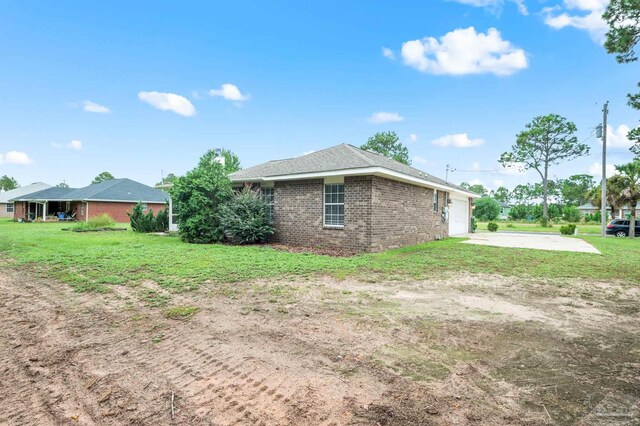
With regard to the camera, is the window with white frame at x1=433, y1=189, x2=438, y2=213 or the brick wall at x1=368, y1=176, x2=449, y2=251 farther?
the window with white frame at x1=433, y1=189, x2=438, y2=213

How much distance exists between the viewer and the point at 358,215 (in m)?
11.3

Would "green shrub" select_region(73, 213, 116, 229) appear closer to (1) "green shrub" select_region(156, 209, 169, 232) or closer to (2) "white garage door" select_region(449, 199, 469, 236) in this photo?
(1) "green shrub" select_region(156, 209, 169, 232)

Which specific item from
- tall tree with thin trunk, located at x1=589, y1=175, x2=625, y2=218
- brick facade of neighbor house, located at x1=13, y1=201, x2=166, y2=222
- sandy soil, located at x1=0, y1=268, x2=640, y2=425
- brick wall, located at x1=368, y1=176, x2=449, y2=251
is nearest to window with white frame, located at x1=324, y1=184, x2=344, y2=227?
brick wall, located at x1=368, y1=176, x2=449, y2=251

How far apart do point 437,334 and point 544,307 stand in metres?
2.50

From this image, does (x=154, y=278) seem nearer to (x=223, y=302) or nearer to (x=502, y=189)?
(x=223, y=302)

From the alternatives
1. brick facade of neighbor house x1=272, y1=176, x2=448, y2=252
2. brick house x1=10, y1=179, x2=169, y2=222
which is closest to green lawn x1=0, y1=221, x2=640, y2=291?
brick facade of neighbor house x1=272, y1=176, x2=448, y2=252

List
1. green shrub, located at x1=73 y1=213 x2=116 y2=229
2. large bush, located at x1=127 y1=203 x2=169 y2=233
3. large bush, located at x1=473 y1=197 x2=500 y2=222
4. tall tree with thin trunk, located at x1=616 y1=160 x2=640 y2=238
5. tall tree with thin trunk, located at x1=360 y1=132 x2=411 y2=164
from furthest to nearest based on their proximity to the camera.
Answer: large bush, located at x1=473 y1=197 x2=500 y2=222, tall tree with thin trunk, located at x1=360 y1=132 x2=411 y2=164, tall tree with thin trunk, located at x1=616 y1=160 x2=640 y2=238, green shrub, located at x1=73 y1=213 x2=116 y2=229, large bush, located at x1=127 y1=203 x2=169 y2=233

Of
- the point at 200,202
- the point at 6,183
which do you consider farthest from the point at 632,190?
the point at 6,183

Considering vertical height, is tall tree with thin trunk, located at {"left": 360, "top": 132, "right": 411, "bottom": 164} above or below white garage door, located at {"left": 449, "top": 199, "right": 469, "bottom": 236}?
above

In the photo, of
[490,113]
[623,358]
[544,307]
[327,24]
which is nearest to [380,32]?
[327,24]

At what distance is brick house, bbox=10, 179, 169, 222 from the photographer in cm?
3297

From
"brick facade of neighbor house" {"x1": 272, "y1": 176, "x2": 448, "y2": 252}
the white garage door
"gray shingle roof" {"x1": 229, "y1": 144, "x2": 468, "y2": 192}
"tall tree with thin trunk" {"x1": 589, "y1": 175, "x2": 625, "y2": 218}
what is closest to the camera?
"brick facade of neighbor house" {"x1": 272, "y1": 176, "x2": 448, "y2": 252}

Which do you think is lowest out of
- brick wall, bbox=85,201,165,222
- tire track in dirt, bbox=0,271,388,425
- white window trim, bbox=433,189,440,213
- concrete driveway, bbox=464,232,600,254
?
concrete driveway, bbox=464,232,600,254

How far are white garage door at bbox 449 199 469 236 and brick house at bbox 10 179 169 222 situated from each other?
26358 millimetres
